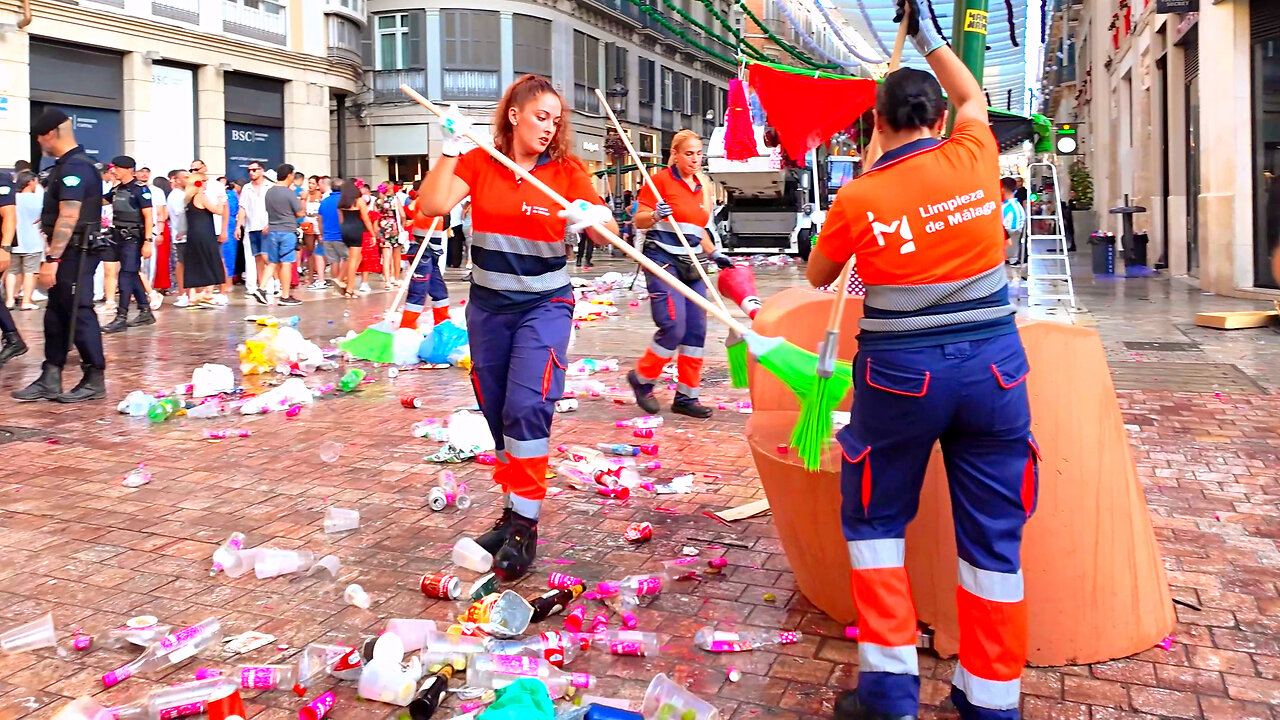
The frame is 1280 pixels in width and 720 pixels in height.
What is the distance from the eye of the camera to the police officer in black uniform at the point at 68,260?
7.93m

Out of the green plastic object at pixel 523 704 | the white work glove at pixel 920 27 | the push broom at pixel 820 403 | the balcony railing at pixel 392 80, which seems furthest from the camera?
the balcony railing at pixel 392 80

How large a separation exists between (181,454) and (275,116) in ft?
73.5

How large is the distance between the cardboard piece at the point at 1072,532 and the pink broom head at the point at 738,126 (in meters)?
11.7

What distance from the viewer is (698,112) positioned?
53.6 metres

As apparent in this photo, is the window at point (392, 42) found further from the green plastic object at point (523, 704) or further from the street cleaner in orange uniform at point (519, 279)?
the green plastic object at point (523, 704)

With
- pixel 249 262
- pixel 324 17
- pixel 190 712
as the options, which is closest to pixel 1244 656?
pixel 190 712

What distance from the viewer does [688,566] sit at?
4.54 meters

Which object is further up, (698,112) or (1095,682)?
(698,112)

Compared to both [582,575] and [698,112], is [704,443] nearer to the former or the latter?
[582,575]

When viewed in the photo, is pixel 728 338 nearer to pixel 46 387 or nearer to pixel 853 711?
pixel 853 711

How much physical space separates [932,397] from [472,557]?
7.46ft

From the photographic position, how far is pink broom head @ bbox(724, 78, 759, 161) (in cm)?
1491

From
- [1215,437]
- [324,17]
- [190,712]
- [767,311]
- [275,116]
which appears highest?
[324,17]

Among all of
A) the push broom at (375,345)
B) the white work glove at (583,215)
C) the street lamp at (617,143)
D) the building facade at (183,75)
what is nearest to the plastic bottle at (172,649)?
the white work glove at (583,215)
